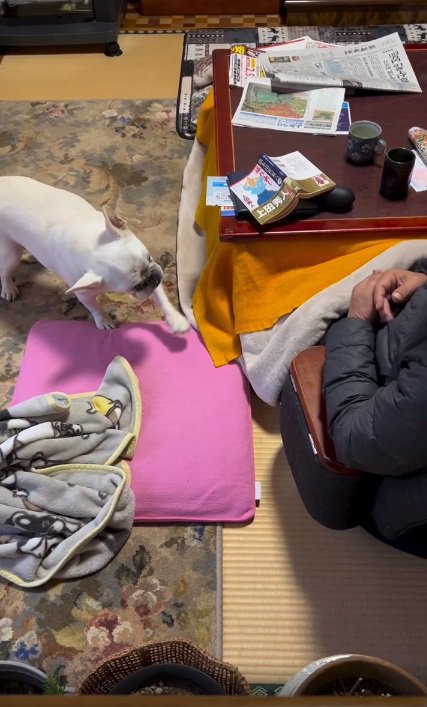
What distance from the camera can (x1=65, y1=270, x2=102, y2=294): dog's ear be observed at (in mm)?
1562

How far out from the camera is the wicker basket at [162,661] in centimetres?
118

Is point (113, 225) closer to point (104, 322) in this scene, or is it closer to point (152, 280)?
point (152, 280)

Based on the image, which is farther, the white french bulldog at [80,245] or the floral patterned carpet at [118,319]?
the white french bulldog at [80,245]

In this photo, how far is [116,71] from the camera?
3068 millimetres

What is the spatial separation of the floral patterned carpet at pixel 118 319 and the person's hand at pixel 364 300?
644mm

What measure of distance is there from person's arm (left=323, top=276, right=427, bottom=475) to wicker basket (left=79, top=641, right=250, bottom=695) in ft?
1.52

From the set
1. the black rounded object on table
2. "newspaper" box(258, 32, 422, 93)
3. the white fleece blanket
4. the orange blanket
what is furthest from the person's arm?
"newspaper" box(258, 32, 422, 93)

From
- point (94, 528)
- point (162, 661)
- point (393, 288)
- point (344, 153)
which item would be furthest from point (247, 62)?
point (162, 661)

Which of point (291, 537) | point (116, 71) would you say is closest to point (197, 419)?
point (291, 537)

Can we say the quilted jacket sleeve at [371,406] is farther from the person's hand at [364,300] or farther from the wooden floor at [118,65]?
the wooden floor at [118,65]

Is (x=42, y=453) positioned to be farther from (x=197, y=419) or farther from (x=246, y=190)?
(x=246, y=190)

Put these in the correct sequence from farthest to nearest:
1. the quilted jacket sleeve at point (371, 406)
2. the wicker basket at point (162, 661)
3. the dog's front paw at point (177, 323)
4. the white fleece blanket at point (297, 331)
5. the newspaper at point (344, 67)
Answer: the newspaper at point (344, 67)
the dog's front paw at point (177, 323)
the white fleece blanket at point (297, 331)
the wicker basket at point (162, 661)
the quilted jacket sleeve at point (371, 406)

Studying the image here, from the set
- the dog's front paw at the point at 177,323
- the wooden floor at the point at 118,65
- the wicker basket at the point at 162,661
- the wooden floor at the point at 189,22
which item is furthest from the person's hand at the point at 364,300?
the wooden floor at the point at 189,22

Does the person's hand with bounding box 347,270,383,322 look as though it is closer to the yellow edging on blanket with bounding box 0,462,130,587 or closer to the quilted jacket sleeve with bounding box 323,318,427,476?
the quilted jacket sleeve with bounding box 323,318,427,476
